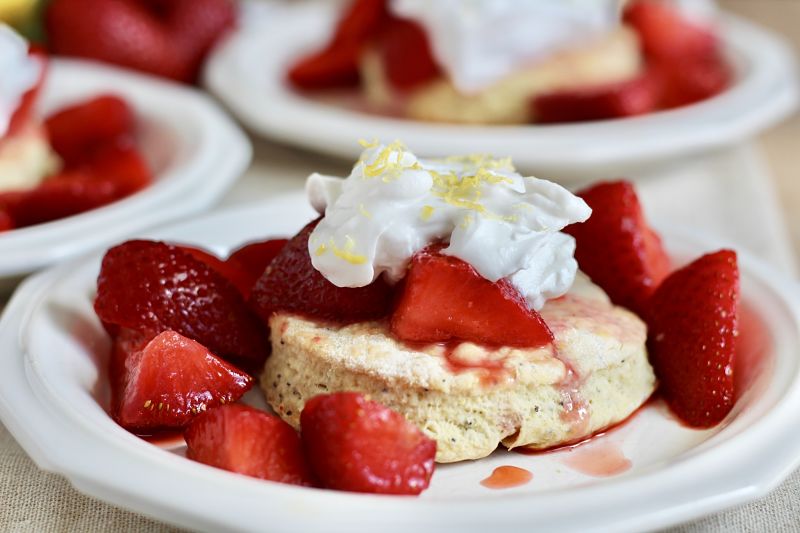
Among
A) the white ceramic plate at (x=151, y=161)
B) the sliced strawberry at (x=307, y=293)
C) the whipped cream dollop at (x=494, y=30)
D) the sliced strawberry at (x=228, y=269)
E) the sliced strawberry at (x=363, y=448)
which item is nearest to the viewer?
the sliced strawberry at (x=363, y=448)

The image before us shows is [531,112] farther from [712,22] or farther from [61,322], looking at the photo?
[61,322]

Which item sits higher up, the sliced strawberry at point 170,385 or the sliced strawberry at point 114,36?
the sliced strawberry at point 170,385

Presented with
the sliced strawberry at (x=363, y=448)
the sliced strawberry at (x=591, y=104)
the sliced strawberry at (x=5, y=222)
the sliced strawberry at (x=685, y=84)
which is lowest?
the sliced strawberry at (x=685, y=84)

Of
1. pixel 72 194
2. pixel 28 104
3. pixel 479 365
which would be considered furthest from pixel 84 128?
pixel 479 365

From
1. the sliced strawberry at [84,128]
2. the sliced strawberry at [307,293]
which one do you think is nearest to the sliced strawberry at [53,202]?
the sliced strawberry at [84,128]

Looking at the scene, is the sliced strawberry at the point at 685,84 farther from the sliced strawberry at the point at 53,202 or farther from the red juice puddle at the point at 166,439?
the red juice puddle at the point at 166,439

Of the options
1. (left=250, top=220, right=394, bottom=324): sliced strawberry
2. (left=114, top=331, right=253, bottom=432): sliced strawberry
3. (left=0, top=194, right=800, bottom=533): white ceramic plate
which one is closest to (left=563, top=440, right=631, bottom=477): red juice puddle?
(left=0, top=194, right=800, bottom=533): white ceramic plate

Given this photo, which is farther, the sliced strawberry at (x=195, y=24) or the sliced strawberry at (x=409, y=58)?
the sliced strawberry at (x=195, y=24)
